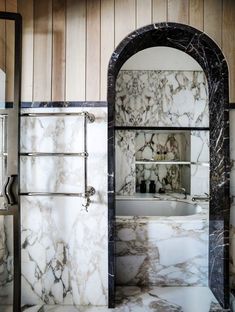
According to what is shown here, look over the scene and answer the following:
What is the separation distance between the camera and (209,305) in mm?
1960

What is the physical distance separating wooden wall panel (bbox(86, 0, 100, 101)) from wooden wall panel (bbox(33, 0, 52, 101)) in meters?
0.29

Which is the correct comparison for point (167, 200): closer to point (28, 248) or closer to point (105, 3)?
point (28, 248)

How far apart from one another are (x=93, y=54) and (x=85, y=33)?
17 cm

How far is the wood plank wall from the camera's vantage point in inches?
76.9

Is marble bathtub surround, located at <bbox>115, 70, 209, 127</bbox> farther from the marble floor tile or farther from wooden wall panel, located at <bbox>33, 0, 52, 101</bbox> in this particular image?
the marble floor tile

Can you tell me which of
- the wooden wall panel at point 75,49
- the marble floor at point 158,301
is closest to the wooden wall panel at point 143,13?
the wooden wall panel at point 75,49

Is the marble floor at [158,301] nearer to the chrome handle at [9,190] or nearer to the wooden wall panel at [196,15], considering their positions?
the chrome handle at [9,190]

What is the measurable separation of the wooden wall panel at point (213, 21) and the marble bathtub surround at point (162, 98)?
1639mm

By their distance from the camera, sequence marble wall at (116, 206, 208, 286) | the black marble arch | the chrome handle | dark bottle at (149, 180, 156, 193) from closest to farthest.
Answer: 1. the chrome handle
2. the black marble arch
3. marble wall at (116, 206, 208, 286)
4. dark bottle at (149, 180, 156, 193)

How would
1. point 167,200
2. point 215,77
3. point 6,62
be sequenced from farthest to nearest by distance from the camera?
point 167,200
point 215,77
point 6,62

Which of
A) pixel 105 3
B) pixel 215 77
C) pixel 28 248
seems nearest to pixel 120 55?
pixel 105 3

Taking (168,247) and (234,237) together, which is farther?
(168,247)

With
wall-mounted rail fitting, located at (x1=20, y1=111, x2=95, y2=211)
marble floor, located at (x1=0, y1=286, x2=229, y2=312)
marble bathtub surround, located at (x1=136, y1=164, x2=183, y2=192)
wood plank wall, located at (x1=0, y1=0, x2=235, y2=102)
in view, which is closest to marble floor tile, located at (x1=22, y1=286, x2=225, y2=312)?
marble floor, located at (x1=0, y1=286, x2=229, y2=312)

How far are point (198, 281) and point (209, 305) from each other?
0.91ft
